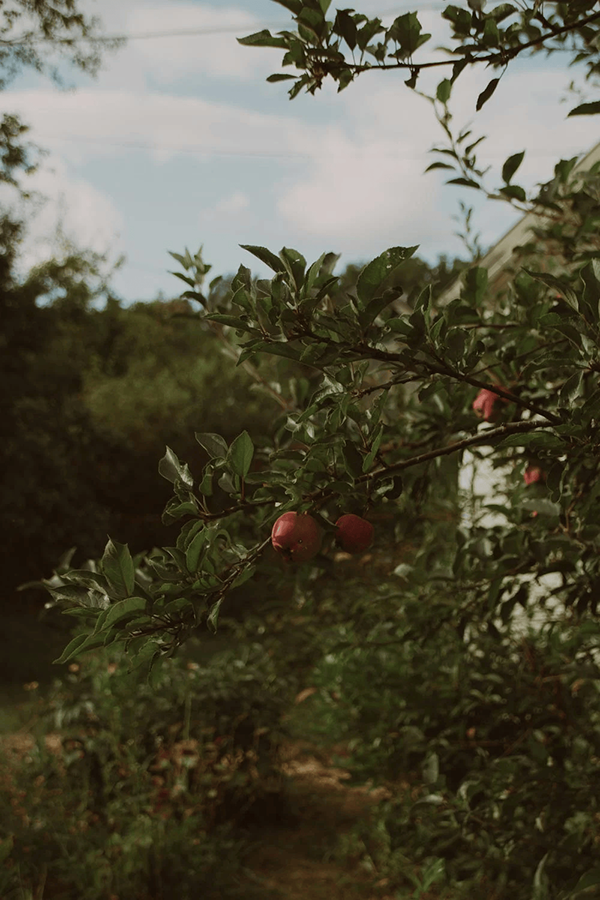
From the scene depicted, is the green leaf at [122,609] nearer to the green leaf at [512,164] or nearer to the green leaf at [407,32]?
the green leaf at [407,32]

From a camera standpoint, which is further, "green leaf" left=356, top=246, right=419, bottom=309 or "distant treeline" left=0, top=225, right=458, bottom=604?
"distant treeline" left=0, top=225, right=458, bottom=604

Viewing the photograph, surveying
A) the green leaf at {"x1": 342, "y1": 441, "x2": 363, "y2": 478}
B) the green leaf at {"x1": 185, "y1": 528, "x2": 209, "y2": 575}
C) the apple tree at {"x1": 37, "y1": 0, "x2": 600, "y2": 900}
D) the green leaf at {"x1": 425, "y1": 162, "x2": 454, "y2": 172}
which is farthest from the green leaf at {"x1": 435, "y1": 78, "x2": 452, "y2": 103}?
the green leaf at {"x1": 185, "y1": 528, "x2": 209, "y2": 575}

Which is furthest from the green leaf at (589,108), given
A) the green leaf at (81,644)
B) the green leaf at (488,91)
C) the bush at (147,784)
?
the bush at (147,784)

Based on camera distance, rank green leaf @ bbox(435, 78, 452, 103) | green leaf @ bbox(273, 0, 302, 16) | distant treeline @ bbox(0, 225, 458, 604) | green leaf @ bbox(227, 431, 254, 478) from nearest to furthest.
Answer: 1. green leaf @ bbox(227, 431, 254, 478)
2. green leaf @ bbox(273, 0, 302, 16)
3. green leaf @ bbox(435, 78, 452, 103)
4. distant treeline @ bbox(0, 225, 458, 604)

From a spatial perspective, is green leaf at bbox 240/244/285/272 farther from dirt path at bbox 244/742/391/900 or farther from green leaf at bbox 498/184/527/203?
dirt path at bbox 244/742/391/900

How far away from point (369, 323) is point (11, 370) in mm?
10884

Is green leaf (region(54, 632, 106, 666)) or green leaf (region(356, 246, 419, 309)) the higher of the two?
green leaf (region(356, 246, 419, 309))

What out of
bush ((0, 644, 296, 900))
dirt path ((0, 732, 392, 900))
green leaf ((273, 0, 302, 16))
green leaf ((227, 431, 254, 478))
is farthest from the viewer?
dirt path ((0, 732, 392, 900))

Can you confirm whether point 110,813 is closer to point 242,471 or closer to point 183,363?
point 242,471

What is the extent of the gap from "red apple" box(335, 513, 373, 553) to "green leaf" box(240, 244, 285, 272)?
0.40m

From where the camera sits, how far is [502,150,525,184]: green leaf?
68.8 inches

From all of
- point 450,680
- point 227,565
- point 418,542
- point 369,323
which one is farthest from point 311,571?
point 418,542

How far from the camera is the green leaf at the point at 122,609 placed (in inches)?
40.4

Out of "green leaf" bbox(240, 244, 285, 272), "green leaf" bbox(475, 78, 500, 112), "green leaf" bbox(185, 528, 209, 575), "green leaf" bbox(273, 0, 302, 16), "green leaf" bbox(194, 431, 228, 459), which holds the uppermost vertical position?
"green leaf" bbox(273, 0, 302, 16)
